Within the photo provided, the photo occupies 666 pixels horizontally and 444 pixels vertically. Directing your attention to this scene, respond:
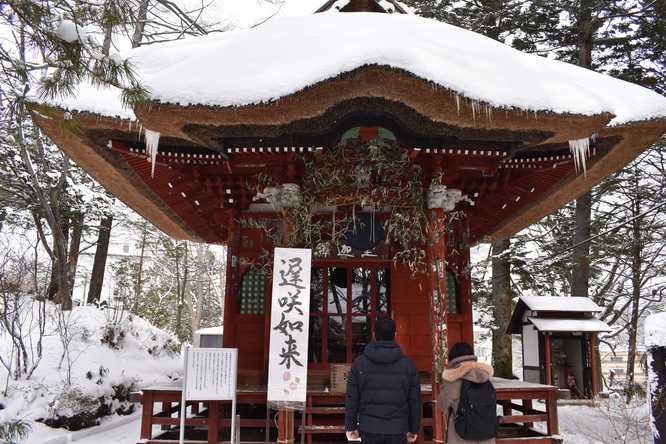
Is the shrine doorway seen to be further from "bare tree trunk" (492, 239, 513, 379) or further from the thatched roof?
"bare tree trunk" (492, 239, 513, 379)

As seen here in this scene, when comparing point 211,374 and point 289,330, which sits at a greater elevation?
point 289,330

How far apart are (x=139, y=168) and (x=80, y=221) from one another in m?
9.69

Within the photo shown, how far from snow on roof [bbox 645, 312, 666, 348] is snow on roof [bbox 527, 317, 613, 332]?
551 cm

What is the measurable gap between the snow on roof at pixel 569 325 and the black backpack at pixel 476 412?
765 cm

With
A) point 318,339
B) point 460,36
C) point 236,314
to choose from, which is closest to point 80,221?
point 236,314

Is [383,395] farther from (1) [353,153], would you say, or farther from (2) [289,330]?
(1) [353,153]

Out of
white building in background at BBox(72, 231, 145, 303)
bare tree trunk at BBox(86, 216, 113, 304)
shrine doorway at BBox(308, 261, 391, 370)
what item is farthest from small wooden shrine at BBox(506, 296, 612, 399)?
bare tree trunk at BBox(86, 216, 113, 304)

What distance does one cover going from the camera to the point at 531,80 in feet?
14.9

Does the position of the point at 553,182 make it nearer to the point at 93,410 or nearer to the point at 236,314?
the point at 236,314

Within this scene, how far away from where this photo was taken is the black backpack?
137 inches

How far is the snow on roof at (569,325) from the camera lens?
10.3 m

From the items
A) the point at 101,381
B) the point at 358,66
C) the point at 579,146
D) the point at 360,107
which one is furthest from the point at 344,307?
the point at 101,381

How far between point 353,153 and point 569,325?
7735 millimetres

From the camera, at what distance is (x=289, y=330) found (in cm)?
486
